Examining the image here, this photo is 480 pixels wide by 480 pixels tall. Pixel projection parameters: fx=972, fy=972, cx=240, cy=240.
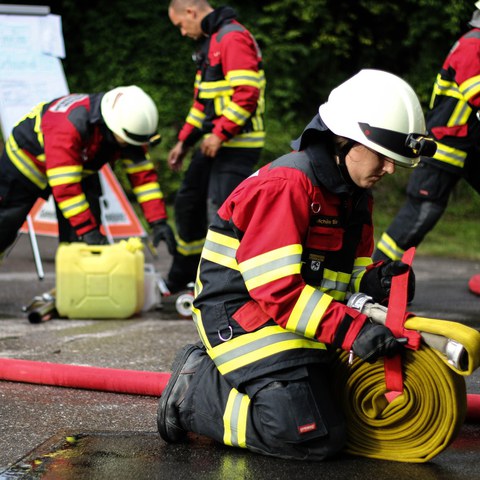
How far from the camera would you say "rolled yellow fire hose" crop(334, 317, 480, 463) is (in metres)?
3.19

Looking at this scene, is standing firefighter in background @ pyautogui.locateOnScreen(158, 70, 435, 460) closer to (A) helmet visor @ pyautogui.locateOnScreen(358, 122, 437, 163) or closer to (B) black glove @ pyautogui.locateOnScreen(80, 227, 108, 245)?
(A) helmet visor @ pyautogui.locateOnScreen(358, 122, 437, 163)

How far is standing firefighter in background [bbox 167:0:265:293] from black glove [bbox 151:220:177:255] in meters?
0.25

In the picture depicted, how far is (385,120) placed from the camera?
3.28 metres

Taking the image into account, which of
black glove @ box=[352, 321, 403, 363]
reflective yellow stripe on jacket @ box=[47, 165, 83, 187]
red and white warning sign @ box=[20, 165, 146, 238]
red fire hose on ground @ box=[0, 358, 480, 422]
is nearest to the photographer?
black glove @ box=[352, 321, 403, 363]

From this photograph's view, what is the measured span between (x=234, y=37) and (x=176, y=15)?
470 millimetres

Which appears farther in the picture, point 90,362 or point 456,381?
point 90,362

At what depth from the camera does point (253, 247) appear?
10.6 ft

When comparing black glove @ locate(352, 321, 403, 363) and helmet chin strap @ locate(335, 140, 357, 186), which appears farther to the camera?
helmet chin strap @ locate(335, 140, 357, 186)

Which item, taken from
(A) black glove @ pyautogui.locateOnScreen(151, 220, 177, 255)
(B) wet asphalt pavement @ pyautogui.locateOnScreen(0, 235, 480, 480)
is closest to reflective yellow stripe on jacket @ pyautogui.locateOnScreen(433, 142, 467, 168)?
(B) wet asphalt pavement @ pyautogui.locateOnScreen(0, 235, 480, 480)

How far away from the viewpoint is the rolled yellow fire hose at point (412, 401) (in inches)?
126

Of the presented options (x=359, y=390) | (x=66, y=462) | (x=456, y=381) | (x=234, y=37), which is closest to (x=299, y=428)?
(x=359, y=390)

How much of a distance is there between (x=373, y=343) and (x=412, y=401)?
341mm

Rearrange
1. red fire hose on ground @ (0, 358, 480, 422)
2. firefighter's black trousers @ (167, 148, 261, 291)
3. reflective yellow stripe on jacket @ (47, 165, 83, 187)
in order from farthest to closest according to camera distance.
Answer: firefighter's black trousers @ (167, 148, 261, 291) → reflective yellow stripe on jacket @ (47, 165, 83, 187) → red fire hose on ground @ (0, 358, 480, 422)

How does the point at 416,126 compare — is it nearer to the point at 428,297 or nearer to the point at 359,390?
the point at 359,390
